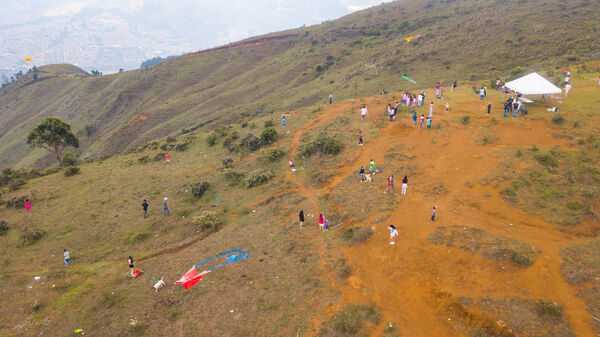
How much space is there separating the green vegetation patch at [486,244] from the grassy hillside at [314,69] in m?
29.8

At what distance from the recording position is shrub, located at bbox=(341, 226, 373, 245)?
17.9m

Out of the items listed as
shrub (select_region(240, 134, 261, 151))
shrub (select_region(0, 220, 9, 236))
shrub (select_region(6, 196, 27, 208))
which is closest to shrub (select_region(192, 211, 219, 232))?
shrub (select_region(240, 134, 261, 151))

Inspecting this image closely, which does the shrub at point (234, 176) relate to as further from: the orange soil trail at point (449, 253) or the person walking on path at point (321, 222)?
the person walking on path at point (321, 222)

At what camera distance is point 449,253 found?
1566cm

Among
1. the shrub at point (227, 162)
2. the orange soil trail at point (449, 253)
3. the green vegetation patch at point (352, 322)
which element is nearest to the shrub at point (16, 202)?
the shrub at point (227, 162)

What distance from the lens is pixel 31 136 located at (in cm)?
3950

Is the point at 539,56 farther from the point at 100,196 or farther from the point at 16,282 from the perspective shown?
the point at 16,282

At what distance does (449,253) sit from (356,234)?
4.87 m

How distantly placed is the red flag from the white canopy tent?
2867 centimetres

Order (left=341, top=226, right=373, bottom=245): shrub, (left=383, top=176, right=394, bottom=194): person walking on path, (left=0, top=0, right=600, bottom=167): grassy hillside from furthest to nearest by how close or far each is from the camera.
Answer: (left=0, top=0, right=600, bottom=167): grassy hillside, (left=383, top=176, right=394, bottom=194): person walking on path, (left=341, top=226, right=373, bottom=245): shrub

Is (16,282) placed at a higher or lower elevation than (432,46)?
lower

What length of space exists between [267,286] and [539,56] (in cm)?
5487

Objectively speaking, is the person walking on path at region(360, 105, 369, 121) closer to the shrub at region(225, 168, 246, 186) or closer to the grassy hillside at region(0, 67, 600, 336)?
the grassy hillside at region(0, 67, 600, 336)

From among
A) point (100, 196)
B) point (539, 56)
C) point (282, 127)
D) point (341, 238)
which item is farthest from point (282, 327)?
point (539, 56)
